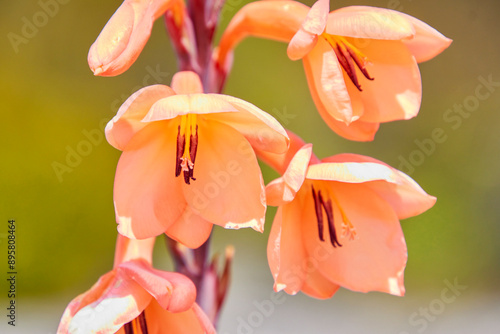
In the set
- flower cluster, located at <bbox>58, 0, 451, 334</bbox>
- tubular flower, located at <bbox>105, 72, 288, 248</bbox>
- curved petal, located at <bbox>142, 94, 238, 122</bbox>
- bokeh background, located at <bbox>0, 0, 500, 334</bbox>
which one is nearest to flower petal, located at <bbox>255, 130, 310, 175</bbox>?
flower cluster, located at <bbox>58, 0, 451, 334</bbox>

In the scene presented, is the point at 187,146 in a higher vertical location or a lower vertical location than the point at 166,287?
higher

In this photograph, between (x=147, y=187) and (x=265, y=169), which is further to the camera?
(x=265, y=169)

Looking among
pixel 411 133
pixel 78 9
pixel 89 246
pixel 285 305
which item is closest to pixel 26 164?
pixel 89 246

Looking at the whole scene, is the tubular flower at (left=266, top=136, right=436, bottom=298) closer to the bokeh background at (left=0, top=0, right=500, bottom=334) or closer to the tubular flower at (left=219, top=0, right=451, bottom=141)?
the tubular flower at (left=219, top=0, right=451, bottom=141)

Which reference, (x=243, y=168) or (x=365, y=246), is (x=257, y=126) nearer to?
(x=243, y=168)

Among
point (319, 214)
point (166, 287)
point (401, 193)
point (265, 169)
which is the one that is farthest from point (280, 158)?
point (265, 169)

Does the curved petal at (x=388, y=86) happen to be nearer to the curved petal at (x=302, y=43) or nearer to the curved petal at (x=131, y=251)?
the curved petal at (x=302, y=43)
